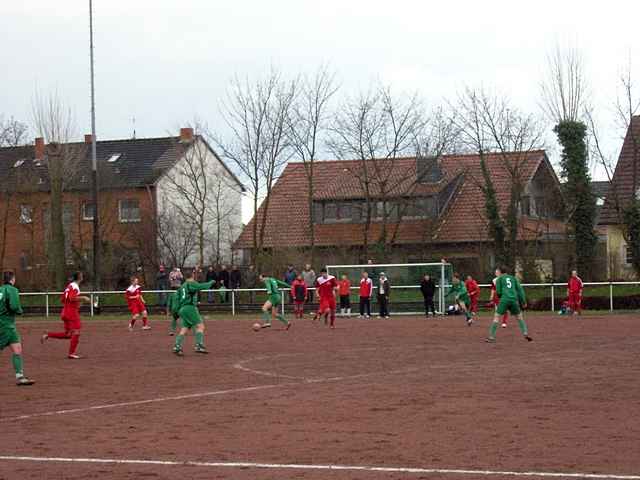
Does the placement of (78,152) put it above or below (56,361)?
above

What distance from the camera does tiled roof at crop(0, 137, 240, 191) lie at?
2395 inches

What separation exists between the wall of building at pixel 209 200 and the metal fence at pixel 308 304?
8.57 meters

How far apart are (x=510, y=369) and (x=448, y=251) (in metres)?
37.4

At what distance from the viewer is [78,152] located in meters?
60.0

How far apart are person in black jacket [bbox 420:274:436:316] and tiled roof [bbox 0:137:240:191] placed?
78.5 ft

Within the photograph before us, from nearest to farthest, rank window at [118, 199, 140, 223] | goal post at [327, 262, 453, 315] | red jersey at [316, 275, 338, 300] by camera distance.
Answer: red jersey at [316, 275, 338, 300], goal post at [327, 262, 453, 315], window at [118, 199, 140, 223]

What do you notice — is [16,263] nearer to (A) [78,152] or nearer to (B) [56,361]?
(A) [78,152]

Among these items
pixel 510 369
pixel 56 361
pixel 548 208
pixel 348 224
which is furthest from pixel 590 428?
pixel 348 224

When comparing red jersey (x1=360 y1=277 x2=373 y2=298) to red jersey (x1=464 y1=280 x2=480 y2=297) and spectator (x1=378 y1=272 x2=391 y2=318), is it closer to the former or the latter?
spectator (x1=378 y1=272 x2=391 y2=318)

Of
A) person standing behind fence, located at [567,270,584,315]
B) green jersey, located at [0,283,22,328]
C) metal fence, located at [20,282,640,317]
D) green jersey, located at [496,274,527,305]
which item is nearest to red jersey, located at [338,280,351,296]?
metal fence, located at [20,282,640,317]

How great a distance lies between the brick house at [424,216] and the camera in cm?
5341

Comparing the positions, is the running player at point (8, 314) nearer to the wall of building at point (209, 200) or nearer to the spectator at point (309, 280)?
the spectator at point (309, 280)

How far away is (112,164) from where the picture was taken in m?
71.4

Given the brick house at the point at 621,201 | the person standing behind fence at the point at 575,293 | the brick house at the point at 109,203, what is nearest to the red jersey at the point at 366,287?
the person standing behind fence at the point at 575,293
